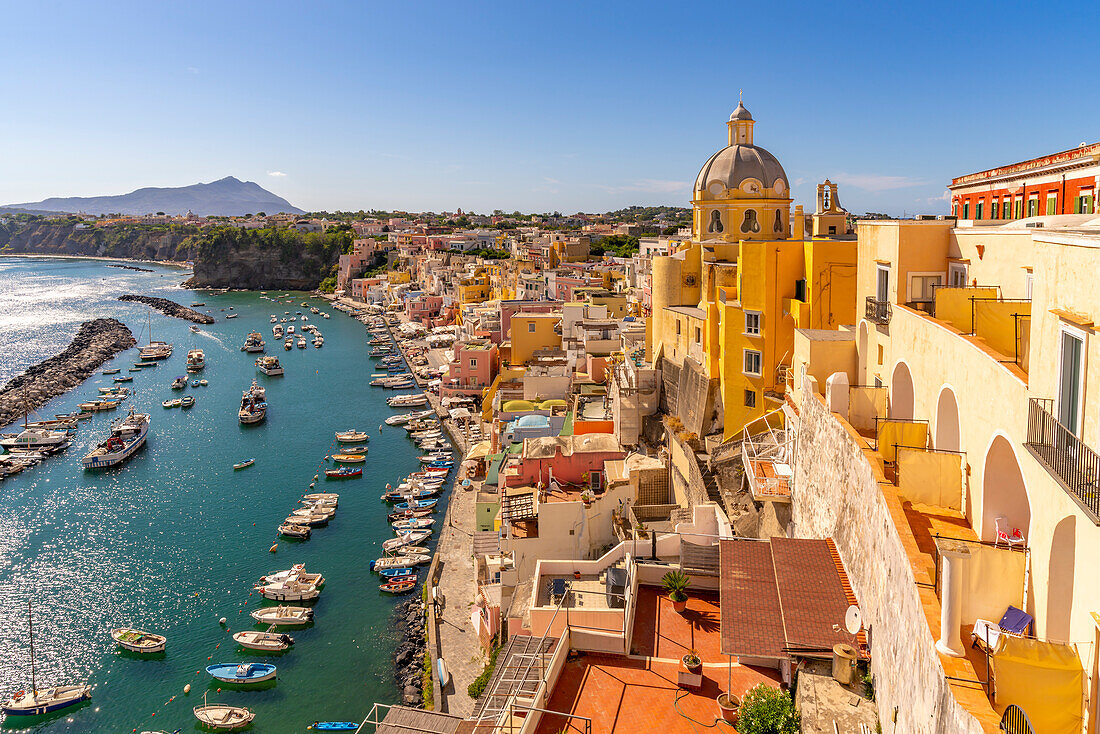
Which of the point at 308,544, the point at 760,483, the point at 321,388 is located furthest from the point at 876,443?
the point at 321,388

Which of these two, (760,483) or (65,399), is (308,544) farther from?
(65,399)

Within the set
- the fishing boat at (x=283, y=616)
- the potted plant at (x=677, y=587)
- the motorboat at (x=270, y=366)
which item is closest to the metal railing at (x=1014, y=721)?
the potted plant at (x=677, y=587)

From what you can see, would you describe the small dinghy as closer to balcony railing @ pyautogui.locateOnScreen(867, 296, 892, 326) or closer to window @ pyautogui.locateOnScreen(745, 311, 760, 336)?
window @ pyautogui.locateOnScreen(745, 311, 760, 336)

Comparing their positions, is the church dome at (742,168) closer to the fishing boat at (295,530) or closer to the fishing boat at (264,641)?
the fishing boat at (264,641)

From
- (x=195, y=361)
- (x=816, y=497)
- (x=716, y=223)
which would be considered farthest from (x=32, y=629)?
(x=195, y=361)

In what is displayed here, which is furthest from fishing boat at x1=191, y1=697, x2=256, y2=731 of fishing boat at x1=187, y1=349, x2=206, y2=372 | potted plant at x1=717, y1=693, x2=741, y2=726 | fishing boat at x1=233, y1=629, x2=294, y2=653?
fishing boat at x1=187, y1=349, x2=206, y2=372

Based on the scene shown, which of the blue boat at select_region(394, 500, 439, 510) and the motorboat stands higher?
the motorboat

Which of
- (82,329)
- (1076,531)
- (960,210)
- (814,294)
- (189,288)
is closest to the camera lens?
(1076,531)
